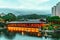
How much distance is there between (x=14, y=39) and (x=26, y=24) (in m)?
8.16

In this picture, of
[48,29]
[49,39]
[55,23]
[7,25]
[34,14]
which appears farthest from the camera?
[34,14]

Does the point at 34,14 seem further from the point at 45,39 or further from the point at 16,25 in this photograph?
the point at 45,39

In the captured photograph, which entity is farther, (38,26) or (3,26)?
(3,26)

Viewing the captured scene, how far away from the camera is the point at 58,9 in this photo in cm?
2417

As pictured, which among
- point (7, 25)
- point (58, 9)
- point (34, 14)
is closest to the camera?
point (7, 25)

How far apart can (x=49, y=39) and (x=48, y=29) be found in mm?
4516

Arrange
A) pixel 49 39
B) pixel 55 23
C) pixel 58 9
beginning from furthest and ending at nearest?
pixel 58 9, pixel 55 23, pixel 49 39

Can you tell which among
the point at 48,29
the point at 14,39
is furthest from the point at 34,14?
the point at 14,39

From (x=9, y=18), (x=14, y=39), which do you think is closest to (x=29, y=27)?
(x=9, y=18)

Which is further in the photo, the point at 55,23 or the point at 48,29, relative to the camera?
the point at 55,23

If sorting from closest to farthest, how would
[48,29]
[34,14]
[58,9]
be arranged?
[48,29] → [58,9] → [34,14]

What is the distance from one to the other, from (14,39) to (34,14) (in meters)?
18.9

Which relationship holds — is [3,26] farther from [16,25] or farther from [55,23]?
[55,23]

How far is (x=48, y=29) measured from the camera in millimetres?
15492
